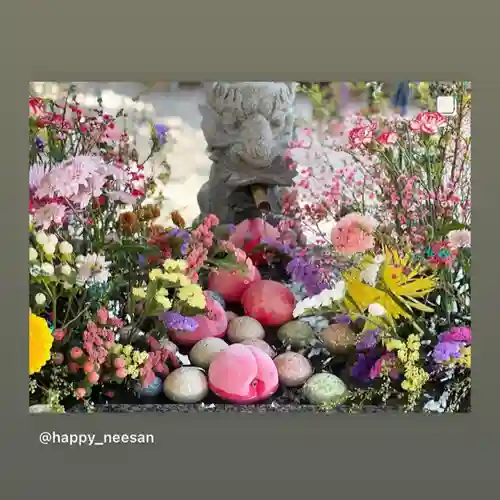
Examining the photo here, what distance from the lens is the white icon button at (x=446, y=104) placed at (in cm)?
319

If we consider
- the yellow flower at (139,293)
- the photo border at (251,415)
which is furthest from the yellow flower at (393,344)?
the yellow flower at (139,293)

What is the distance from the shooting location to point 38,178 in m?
3.20

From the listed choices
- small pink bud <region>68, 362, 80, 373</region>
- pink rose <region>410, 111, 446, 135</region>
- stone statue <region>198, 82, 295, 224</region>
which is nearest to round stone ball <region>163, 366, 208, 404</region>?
small pink bud <region>68, 362, 80, 373</region>

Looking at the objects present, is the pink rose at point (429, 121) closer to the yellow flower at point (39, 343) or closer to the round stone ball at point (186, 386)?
the round stone ball at point (186, 386)

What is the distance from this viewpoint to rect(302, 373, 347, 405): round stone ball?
319 cm

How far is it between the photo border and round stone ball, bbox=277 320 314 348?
28 centimetres

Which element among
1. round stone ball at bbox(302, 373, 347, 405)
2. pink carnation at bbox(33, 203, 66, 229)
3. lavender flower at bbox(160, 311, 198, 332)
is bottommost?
round stone ball at bbox(302, 373, 347, 405)

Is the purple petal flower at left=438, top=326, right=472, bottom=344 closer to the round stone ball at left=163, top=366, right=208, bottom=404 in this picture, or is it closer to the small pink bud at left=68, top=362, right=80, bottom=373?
the round stone ball at left=163, top=366, right=208, bottom=404

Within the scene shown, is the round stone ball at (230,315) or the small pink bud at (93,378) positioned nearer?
the small pink bud at (93,378)

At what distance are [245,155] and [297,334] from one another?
71 centimetres

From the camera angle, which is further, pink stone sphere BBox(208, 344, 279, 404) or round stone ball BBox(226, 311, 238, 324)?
round stone ball BBox(226, 311, 238, 324)

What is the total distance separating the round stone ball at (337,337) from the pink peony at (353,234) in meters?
0.29

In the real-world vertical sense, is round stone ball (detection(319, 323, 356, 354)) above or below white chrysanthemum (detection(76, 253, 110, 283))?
below
